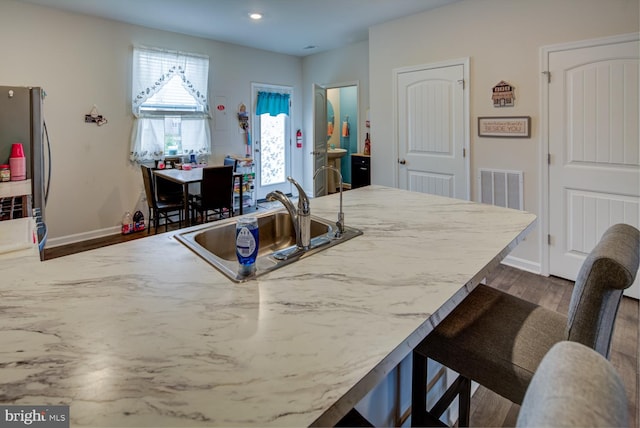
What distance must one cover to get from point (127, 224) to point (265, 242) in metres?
3.56

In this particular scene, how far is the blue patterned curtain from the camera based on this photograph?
5.99 m

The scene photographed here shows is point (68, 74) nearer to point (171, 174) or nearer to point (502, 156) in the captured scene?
point (171, 174)

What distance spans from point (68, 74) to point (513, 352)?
4.89 metres

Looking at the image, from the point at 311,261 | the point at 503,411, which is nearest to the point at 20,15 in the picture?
the point at 311,261

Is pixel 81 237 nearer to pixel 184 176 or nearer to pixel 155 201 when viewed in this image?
pixel 155 201

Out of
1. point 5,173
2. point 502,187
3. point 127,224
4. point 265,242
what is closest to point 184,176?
point 127,224

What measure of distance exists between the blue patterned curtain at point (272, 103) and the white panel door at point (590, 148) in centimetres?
413

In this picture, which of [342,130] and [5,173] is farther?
[342,130]

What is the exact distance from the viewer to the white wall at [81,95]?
3779 mm

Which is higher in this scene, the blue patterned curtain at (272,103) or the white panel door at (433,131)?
the blue patterned curtain at (272,103)

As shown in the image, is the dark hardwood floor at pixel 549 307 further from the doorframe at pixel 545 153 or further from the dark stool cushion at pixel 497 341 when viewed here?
the dark stool cushion at pixel 497 341

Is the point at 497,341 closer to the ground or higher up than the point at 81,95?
closer to the ground

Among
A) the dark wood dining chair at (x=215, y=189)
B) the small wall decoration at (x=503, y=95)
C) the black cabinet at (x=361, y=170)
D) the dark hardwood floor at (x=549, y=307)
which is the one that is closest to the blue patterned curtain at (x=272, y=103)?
the black cabinet at (x=361, y=170)

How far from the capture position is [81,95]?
4.18 meters
